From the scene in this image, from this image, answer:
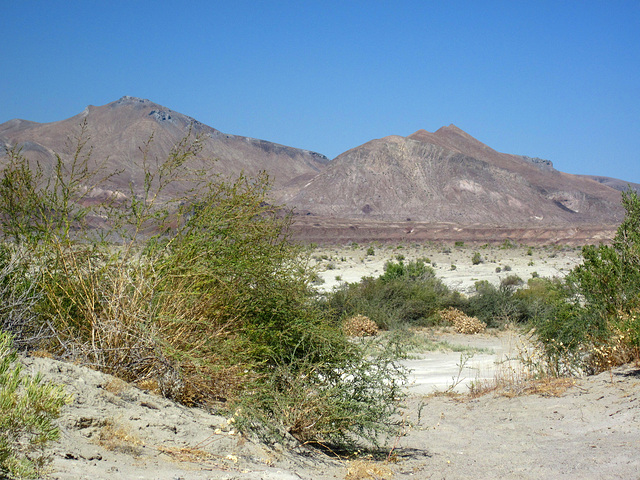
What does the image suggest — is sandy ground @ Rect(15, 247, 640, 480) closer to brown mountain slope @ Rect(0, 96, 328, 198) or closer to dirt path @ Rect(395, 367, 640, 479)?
dirt path @ Rect(395, 367, 640, 479)

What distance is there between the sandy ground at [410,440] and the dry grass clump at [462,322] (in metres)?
8.84

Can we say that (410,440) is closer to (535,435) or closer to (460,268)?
(535,435)

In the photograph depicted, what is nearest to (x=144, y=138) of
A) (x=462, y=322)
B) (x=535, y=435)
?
(x=462, y=322)

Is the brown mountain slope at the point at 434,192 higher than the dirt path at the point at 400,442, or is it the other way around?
the brown mountain slope at the point at 434,192

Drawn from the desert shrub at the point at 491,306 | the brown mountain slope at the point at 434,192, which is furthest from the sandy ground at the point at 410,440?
the brown mountain slope at the point at 434,192

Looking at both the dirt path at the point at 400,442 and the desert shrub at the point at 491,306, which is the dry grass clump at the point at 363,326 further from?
the dirt path at the point at 400,442

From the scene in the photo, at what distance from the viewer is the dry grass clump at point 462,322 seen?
19.0 m

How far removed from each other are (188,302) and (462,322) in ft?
48.3

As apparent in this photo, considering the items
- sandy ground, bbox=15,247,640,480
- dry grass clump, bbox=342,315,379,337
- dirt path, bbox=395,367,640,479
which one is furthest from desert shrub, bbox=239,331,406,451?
dry grass clump, bbox=342,315,379,337

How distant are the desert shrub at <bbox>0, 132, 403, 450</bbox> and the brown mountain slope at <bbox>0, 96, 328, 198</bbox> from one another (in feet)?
408

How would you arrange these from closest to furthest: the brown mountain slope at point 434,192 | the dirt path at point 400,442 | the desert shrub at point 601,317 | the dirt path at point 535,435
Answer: the dirt path at point 400,442 → the dirt path at point 535,435 → the desert shrub at point 601,317 → the brown mountain slope at point 434,192

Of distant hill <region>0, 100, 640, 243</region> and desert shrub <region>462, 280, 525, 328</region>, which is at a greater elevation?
distant hill <region>0, 100, 640, 243</region>

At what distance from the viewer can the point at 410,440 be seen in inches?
292

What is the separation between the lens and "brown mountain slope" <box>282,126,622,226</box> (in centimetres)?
11369
